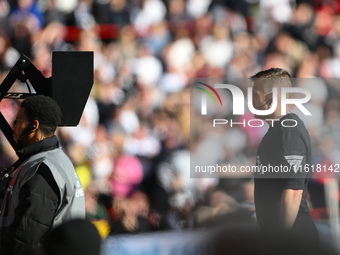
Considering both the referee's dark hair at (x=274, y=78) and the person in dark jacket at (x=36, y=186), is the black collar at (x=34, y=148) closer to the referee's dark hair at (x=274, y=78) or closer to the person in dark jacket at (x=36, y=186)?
the person in dark jacket at (x=36, y=186)

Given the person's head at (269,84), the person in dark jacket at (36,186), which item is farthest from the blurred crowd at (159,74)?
the person in dark jacket at (36,186)

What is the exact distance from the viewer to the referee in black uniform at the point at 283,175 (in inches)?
136

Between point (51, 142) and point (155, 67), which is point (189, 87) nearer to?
point (155, 67)

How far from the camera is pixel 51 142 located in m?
2.99

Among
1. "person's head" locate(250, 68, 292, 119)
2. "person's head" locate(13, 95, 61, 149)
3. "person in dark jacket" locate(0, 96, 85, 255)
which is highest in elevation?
"person's head" locate(250, 68, 292, 119)

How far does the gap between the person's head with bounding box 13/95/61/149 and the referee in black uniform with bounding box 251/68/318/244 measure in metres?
1.30

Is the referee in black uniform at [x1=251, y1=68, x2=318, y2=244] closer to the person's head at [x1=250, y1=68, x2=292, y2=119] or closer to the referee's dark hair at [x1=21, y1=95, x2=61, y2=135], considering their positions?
the person's head at [x1=250, y1=68, x2=292, y2=119]

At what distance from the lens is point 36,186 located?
2.76 m

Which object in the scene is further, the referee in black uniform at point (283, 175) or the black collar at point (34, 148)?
the referee in black uniform at point (283, 175)

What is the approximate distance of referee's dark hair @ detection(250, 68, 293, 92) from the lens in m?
3.76

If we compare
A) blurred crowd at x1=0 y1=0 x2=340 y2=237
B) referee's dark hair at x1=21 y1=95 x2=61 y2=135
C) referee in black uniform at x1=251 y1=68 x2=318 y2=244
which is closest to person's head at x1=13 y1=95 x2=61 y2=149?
referee's dark hair at x1=21 y1=95 x2=61 y2=135

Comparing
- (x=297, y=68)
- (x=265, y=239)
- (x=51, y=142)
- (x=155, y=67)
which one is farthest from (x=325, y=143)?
(x=265, y=239)

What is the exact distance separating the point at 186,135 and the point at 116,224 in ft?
4.53

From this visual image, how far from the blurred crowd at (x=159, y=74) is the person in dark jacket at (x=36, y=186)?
3.21m
